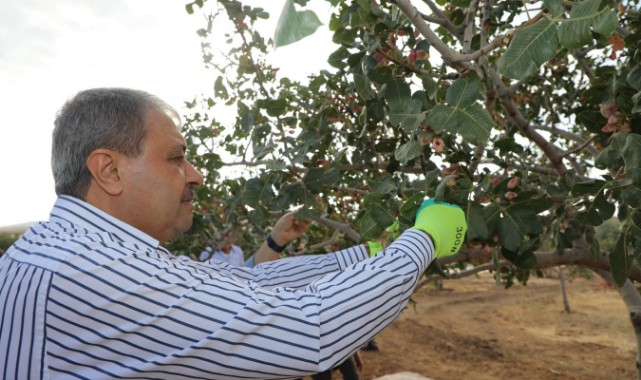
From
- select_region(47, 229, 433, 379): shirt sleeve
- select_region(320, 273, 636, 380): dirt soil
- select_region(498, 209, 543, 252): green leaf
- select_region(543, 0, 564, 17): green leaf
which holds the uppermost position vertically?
select_region(543, 0, 564, 17): green leaf

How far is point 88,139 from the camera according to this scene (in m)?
1.46

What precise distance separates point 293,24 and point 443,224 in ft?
3.20

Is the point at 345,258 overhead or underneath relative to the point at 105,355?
overhead

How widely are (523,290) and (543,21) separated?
57.2 ft

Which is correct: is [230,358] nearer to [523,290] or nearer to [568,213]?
[568,213]

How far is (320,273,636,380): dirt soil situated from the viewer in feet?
25.3

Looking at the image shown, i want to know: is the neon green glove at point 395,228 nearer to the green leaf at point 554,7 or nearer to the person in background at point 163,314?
the person in background at point 163,314

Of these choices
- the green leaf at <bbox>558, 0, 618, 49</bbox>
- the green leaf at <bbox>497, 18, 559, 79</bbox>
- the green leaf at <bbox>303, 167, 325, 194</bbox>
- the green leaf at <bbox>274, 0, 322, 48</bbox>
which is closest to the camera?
the green leaf at <bbox>274, 0, 322, 48</bbox>

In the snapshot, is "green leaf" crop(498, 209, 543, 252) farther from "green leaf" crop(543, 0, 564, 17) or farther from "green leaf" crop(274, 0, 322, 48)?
"green leaf" crop(274, 0, 322, 48)

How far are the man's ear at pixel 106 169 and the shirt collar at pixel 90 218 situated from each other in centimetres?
7

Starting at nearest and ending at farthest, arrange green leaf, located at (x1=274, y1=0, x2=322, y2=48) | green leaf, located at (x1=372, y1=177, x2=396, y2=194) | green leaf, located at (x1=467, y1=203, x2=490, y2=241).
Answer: green leaf, located at (x1=274, y1=0, x2=322, y2=48), green leaf, located at (x1=467, y1=203, x2=490, y2=241), green leaf, located at (x1=372, y1=177, x2=396, y2=194)

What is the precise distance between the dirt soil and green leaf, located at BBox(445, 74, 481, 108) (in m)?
6.35

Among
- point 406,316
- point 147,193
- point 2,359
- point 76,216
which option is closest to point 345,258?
point 147,193

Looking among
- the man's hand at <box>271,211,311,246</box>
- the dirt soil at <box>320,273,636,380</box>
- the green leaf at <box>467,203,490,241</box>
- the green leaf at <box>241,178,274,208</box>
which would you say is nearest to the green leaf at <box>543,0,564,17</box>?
the green leaf at <box>467,203,490,241</box>
